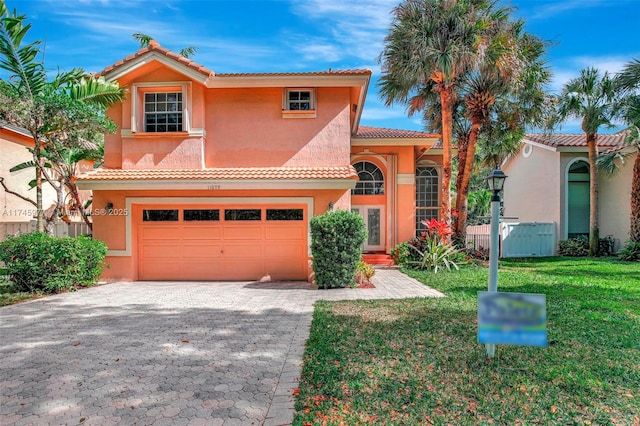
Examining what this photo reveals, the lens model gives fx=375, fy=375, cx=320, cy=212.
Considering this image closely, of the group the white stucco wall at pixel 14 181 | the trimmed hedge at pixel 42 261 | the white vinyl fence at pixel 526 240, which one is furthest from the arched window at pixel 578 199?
the white stucco wall at pixel 14 181

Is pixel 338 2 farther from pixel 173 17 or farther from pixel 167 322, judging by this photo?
pixel 167 322

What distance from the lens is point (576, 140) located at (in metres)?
19.3

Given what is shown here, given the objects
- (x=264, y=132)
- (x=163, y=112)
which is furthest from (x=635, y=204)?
(x=163, y=112)

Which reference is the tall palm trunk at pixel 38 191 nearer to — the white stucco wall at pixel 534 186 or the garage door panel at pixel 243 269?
the garage door panel at pixel 243 269

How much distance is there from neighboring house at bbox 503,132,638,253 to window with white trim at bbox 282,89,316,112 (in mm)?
13299

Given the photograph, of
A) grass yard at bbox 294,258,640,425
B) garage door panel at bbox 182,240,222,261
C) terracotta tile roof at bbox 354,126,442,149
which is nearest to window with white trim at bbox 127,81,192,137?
garage door panel at bbox 182,240,222,261

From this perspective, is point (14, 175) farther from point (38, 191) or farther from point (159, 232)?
point (159, 232)

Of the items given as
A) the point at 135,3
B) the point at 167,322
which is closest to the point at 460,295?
the point at 167,322

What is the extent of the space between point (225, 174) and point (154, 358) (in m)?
7.07

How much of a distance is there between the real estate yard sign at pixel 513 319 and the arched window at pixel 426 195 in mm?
12840

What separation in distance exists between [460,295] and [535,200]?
582 inches

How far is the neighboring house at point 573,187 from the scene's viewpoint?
56.9 ft

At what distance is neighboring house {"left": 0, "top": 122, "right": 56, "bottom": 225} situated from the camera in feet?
52.0

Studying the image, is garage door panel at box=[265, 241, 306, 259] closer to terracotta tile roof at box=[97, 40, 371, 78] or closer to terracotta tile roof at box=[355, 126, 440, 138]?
terracotta tile roof at box=[97, 40, 371, 78]
